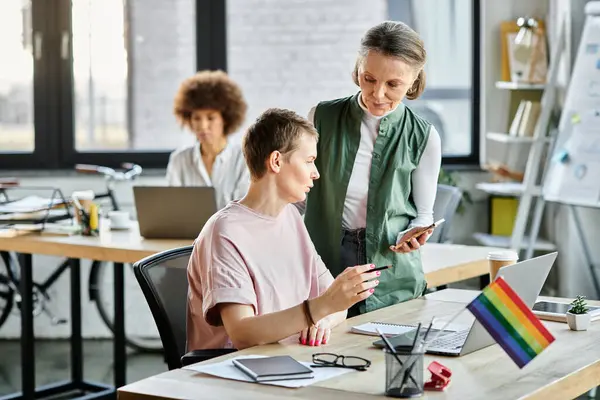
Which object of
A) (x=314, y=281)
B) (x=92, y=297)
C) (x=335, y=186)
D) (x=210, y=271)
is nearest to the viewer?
(x=210, y=271)

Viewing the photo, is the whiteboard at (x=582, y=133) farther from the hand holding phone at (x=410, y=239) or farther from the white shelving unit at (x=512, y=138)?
the hand holding phone at (x=410, y=239)

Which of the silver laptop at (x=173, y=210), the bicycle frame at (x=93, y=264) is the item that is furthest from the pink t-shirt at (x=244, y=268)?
the bicycle frame at (x=93, y=264)

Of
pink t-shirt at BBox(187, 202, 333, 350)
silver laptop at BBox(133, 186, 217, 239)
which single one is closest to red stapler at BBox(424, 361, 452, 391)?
pink t-shirt at BBox(187, 202, 333, 350)

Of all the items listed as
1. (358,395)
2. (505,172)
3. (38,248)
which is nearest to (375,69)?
(358,395)

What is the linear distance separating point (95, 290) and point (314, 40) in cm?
178

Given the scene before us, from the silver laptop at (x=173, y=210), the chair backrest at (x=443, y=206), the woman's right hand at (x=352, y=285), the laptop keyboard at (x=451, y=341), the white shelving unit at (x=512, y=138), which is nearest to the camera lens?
the woman's right hand at (x=352, y=285)

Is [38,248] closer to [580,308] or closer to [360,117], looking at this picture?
[360,117]

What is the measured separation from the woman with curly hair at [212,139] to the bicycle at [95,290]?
74 cm

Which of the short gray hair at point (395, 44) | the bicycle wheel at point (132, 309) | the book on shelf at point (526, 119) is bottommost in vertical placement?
the bicycle wheel at point (132, 309)

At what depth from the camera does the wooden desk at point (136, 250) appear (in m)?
3.45

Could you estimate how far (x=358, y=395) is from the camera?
1.82m

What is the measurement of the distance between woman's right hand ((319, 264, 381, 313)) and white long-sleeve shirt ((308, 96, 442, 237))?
0.70 meters

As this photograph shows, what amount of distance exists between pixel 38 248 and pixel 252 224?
184 cm

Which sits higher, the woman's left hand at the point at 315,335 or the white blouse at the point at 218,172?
the white blouse at the point at 218,172
